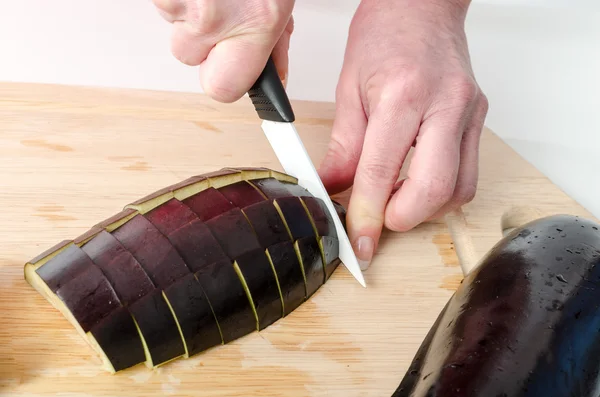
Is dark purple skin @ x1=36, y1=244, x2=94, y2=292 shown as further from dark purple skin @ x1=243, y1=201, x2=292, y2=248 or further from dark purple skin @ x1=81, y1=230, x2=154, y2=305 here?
dark purple skin @ x1=243, y1=201, x2=292, y2=248

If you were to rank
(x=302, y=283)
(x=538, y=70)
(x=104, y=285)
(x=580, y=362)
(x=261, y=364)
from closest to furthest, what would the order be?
(x=580, y=362), (x=104, y=285), (x=261, y=364), (x=302, y=283), (x=538, y=70)

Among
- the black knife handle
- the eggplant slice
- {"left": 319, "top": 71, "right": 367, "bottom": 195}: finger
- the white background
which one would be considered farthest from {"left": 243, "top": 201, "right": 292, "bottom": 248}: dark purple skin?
the white background

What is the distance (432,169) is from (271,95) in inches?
28.7

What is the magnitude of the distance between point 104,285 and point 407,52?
154 cm

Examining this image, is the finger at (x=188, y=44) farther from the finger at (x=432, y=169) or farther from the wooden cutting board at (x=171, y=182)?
the finger at (x=432, y=169)

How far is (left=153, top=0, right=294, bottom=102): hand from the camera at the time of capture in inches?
75.7

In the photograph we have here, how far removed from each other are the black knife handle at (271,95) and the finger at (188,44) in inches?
8.5

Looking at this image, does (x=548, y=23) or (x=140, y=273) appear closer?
(x=140, y=273)

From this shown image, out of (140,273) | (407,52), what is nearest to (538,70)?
(407,52)

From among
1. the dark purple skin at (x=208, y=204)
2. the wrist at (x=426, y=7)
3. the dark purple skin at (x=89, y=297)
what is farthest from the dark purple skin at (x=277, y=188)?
the wrist at (x=426, y=7)

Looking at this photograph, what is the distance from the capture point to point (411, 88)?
2.44 meters

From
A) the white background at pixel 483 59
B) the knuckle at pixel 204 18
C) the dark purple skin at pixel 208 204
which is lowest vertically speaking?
the white background at pixel 483 59

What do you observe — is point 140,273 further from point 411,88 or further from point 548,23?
point 548,23

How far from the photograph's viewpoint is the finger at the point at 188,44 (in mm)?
2021
